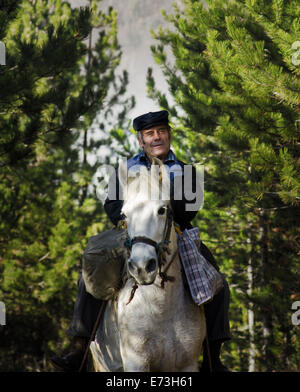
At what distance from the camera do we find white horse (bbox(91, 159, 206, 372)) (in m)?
3.71

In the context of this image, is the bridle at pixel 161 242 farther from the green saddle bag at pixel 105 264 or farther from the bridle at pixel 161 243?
the green saddle bag at pixel 105 264

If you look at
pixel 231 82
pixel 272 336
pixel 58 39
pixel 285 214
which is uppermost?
pixel 58 39

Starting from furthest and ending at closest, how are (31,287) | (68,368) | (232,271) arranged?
(31,287), (232,271), (68,368)

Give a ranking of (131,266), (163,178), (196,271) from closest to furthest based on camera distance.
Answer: (131,266)
(163,178)
(196,271)

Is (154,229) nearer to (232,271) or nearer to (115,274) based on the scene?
(115,274)

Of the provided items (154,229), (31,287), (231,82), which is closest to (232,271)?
(31,287)

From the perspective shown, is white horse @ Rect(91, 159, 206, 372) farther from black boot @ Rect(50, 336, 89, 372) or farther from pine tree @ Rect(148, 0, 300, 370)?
pine tree @ Rect(148, 0, 300, 370)

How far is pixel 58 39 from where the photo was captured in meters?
8.51

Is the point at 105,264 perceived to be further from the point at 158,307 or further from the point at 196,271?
the point at 196,271

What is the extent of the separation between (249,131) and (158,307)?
183 inches

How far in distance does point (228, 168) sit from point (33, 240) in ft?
22.4

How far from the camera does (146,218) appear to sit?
144 inches

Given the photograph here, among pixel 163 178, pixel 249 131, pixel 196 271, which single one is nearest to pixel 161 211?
pixel 163 178

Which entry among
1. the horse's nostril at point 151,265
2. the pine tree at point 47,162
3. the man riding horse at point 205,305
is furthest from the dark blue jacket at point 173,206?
the pine tree at point 47,162
